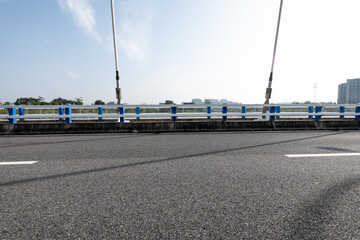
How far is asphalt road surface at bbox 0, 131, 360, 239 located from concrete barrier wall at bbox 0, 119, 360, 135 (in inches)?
167

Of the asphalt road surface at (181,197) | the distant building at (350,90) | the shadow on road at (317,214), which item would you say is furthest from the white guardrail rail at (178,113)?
the distant building at (350,90)

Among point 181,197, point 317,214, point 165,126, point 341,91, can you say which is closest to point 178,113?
point 165,126

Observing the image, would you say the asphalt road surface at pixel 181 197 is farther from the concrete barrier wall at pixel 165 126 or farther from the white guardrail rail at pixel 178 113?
the white guardrail rail at pixel 178 113

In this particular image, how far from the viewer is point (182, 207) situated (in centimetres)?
220

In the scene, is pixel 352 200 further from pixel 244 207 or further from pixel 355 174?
pixel 244 207

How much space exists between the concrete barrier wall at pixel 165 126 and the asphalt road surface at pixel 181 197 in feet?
13.9

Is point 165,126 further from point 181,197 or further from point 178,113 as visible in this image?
point 181,197

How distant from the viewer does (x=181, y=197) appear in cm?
244

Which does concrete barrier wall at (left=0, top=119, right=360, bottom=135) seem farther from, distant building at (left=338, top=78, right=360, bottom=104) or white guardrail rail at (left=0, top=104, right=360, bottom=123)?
distant building at (left=338, top=78, right=360, bottom=104)

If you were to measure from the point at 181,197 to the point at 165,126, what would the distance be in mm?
6478

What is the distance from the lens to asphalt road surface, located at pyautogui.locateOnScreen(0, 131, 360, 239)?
181 centimetres

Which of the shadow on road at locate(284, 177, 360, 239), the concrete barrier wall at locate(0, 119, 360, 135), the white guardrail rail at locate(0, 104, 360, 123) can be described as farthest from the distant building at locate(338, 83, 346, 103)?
the shadow on road at locate(284, 177, 360, 239)

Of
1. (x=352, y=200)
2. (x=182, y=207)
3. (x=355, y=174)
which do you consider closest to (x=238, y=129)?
(x=355, y=174)

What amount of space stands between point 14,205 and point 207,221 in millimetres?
2221
